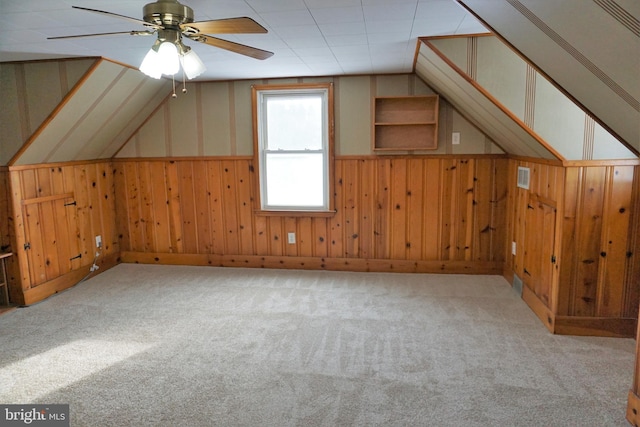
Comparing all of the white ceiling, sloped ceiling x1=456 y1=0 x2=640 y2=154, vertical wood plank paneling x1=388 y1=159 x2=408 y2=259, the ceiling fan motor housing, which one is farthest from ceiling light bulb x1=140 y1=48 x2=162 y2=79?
vertical wood plank paneling x1=388 y1=159 x2=408 y2=259

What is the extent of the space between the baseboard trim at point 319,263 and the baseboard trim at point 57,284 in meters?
0.41

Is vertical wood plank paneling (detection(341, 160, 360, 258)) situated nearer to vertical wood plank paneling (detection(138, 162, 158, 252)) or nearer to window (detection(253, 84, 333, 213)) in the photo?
window (detection(253, 84, 333, 213))

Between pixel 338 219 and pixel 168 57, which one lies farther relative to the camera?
pixel 338 219

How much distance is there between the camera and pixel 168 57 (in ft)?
6.33

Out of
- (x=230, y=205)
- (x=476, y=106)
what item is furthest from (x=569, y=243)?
(x=230, y=205)

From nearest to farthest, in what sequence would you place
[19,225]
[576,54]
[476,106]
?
[576,54] < [476,106] < [19,225]

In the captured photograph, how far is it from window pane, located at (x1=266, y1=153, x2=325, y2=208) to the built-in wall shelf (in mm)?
688

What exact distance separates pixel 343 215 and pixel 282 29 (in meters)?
2.28

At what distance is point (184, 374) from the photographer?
2.58 meters

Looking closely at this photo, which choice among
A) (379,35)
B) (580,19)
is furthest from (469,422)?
(379,35)

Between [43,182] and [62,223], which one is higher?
[43,182]

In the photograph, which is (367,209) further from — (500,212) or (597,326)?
(597,326)

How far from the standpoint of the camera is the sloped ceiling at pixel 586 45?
1370mm

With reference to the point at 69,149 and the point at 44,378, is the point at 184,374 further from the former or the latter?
the point at 69,149
